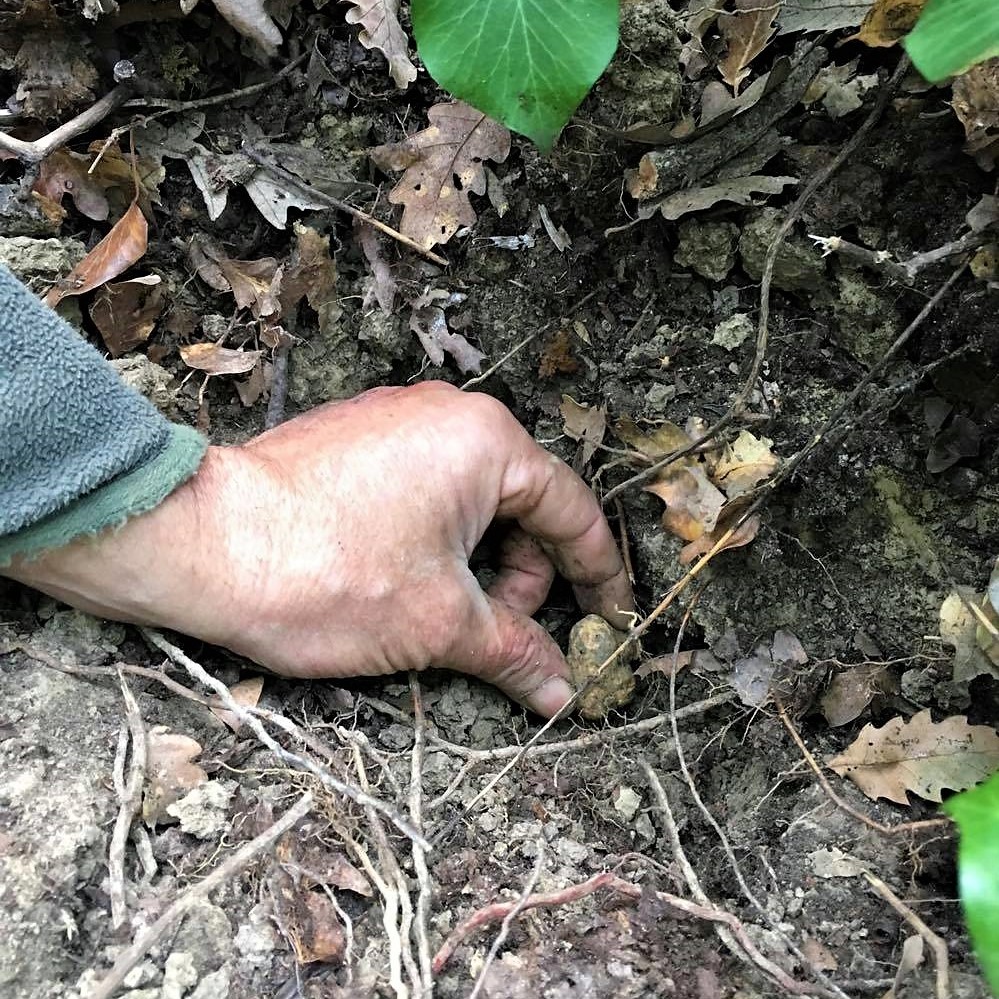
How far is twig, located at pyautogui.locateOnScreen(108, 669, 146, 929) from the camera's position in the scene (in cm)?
115

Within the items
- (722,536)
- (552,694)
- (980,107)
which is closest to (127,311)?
(552,694)

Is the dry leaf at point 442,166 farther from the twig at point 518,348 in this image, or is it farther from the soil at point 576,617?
the twig at point 518,348

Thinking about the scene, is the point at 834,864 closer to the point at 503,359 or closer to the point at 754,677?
the point at 754,677

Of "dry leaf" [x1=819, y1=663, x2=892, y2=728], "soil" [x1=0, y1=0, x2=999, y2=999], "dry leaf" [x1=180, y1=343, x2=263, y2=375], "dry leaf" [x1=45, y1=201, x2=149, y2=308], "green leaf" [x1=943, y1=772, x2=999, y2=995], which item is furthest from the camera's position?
"dry leaf" [x1=180, y1=343, x2=263, y2=375]

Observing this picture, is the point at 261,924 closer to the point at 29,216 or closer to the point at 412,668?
the point at 412,668

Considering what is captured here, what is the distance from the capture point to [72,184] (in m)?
1.80

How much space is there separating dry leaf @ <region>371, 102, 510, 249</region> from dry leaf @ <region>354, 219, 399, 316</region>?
8 cm

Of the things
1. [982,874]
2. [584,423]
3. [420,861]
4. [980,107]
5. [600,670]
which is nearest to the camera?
[982,874]

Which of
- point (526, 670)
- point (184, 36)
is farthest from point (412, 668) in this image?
point (184, 36)

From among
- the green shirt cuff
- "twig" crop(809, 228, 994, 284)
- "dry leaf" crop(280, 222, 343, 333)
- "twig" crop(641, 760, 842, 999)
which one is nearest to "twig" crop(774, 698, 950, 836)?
"twig" crop(641, 760, 842, 999)

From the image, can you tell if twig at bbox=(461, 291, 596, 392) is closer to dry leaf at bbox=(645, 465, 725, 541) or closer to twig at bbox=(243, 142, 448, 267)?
twig at bbox=(243, 142, 448, 267)

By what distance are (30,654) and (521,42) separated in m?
1.27

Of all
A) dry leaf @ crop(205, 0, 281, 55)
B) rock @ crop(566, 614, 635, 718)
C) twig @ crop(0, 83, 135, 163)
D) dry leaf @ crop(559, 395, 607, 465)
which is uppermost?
dry leaf @ crop(205, 0, 281, 55)

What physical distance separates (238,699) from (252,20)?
1.41m
